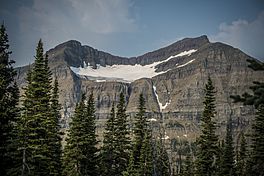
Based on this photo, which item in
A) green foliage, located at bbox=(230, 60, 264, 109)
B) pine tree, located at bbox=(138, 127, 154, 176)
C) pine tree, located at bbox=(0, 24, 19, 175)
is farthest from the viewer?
pine tree, located at bbox=(138, 127, 154, 176)

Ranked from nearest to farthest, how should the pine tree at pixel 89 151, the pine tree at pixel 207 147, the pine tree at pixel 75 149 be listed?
1. the pine tree at pixel 75 149
2. the pine tree at pixel 89 151
3. the pine tree at pixel 207 147

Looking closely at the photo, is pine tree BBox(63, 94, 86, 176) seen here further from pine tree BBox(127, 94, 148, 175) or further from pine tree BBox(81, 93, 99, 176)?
pine tree BBox(127, 94, 148, 175)

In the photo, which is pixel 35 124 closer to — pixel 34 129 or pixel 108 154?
pixel 34 129

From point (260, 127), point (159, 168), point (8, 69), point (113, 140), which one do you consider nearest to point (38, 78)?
point (8, 69)

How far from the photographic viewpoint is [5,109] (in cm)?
2420

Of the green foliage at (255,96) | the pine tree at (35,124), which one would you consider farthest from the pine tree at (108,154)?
the green foliage at (255,96)

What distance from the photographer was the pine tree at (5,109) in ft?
79.1

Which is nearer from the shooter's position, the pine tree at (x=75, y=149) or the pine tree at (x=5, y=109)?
the pine tree at (x=5, y=109)

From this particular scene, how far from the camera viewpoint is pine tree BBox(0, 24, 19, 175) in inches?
949

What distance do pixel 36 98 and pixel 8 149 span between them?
7498 mm

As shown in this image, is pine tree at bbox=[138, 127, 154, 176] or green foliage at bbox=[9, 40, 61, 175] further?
pine tree at bbox=[138, 127, 154, 176]

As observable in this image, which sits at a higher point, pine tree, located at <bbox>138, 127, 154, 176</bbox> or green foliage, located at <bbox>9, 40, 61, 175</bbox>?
green foliage, located at <bbox>9, 40, 61, 175</bbox>

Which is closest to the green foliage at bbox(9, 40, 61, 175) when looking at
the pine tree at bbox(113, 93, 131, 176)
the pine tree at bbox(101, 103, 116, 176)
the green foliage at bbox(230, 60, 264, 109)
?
the pine tree at bbox(101, 103, 116, 176)

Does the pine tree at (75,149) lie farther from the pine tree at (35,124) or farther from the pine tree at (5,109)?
the pine tree at (5,109)
